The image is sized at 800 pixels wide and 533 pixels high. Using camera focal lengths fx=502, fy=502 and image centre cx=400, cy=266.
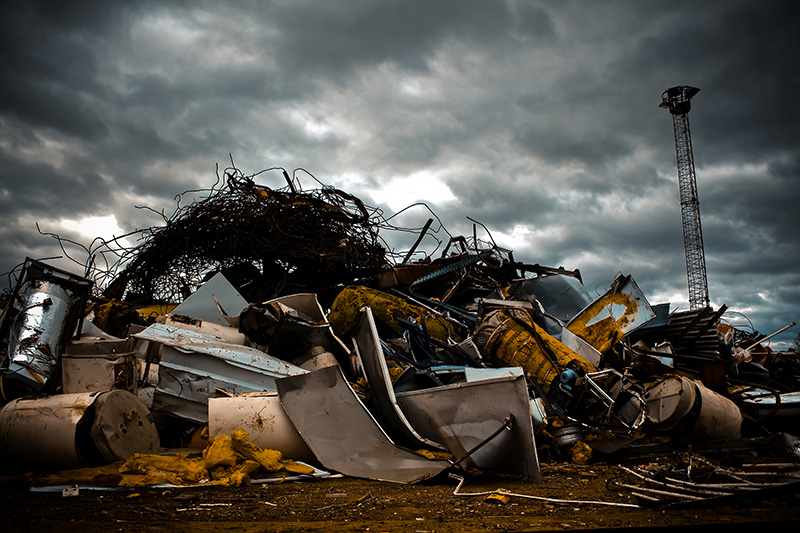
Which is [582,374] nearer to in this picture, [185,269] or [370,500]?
[370,500]

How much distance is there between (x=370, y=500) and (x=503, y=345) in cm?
240

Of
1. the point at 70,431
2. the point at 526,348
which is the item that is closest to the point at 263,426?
the point at 70,431

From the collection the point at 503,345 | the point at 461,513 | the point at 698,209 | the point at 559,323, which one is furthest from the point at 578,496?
the point at 698,209

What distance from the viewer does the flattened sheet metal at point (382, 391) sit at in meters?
3.39

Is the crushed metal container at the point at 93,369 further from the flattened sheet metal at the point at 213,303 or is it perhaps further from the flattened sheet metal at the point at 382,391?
the flattened sheet metal at the point at 382,391

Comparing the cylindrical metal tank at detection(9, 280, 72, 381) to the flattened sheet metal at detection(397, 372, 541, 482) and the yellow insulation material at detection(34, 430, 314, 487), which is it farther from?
the flattened sheet metal at detection(397, 372, 541, 482)

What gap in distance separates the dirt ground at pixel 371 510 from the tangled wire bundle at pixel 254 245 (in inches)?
155

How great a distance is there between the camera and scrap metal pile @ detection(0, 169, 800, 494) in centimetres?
327

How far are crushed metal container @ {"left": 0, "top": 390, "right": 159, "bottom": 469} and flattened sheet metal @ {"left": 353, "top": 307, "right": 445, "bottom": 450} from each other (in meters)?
1.68

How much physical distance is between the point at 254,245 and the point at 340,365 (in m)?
2.65

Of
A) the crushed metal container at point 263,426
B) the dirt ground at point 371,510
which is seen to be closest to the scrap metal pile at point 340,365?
the crushed metal container at point 263,426

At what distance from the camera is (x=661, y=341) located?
6.29 m

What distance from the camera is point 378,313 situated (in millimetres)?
5223

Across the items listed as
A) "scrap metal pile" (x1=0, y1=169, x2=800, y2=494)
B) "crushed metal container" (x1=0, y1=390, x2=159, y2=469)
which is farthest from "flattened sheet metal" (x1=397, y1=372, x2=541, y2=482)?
"crushed metal container" (x1=0, y1=390, x2=159, y2=469)
